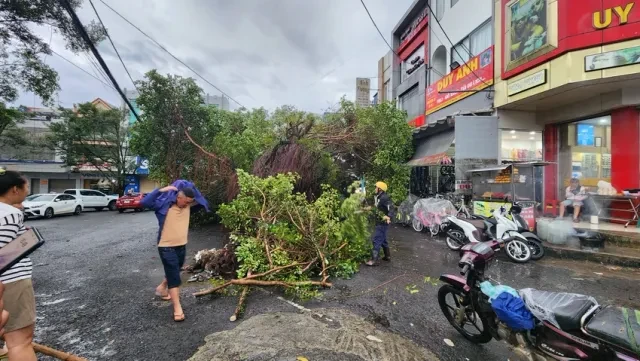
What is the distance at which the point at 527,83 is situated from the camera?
897 cm

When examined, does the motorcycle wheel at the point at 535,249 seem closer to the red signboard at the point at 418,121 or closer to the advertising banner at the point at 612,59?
the advertising banner at the point at 612,59

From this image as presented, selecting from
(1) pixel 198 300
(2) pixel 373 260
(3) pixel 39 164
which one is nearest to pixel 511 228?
(2) pixel 373 260

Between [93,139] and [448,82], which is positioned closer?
[448,82]

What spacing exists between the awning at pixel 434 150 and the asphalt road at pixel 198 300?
173 inches

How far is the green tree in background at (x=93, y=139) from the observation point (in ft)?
69.5

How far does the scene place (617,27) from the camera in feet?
23.5

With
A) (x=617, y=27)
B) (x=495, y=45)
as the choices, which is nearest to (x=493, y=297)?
(x=617, y=27)

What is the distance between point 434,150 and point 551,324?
10.3 m

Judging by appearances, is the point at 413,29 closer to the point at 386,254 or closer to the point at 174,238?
the point at 386,254

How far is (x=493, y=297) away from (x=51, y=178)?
38420 mm

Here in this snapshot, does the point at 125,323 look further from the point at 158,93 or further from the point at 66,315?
the point at 158,93

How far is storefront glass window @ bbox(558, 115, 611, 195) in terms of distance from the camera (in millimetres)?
8935

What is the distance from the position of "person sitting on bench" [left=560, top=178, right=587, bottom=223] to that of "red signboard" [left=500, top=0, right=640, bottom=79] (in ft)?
12.7

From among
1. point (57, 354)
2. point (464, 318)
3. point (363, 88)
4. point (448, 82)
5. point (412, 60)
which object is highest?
point (363, 88)
